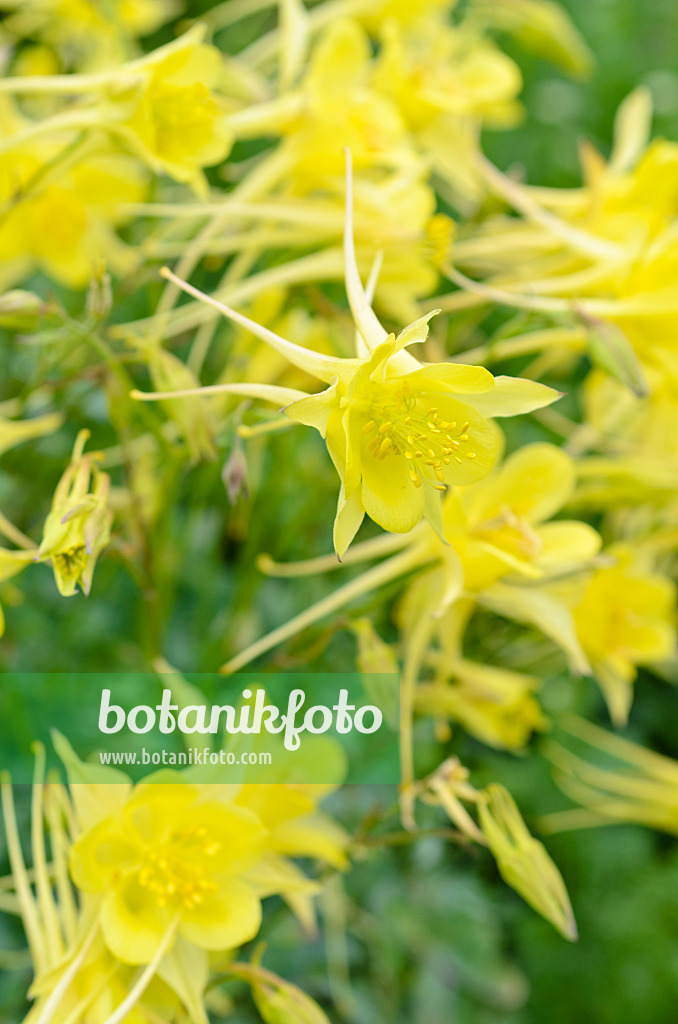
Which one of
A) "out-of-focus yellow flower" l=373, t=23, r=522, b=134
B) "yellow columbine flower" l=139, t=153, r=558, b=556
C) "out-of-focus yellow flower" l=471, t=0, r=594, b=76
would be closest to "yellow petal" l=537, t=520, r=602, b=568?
"yellow columbine flower" l=139, t=153, r=558, b=556

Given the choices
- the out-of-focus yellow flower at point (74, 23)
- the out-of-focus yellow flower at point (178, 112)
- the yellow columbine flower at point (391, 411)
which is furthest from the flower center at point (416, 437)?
the out-of-focus yellow flower at point (74, 23)

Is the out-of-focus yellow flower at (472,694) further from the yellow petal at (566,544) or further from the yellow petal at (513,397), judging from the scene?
the yellow petal at (513,397)

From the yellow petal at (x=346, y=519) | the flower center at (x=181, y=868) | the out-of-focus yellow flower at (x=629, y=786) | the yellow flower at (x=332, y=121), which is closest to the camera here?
the yellow petal at (x=346, y=519)

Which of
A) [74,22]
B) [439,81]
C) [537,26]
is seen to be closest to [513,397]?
[439,81]

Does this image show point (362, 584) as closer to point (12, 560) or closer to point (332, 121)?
point (12, 560)

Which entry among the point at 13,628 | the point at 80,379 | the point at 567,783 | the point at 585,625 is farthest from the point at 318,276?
the point at 567,783

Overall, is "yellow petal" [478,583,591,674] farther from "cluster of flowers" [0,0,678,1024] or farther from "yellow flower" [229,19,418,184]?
"yellow flower" [229,19,418,184]
